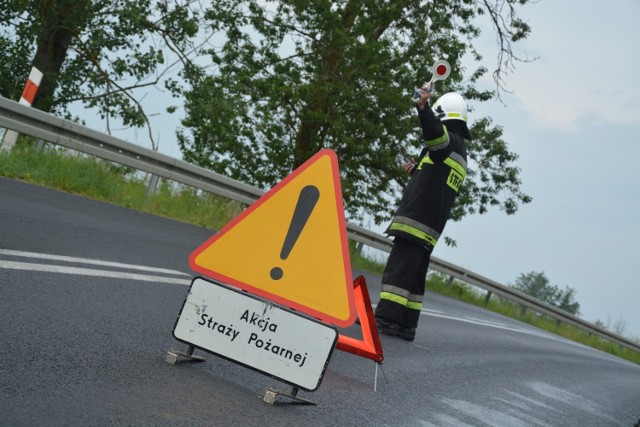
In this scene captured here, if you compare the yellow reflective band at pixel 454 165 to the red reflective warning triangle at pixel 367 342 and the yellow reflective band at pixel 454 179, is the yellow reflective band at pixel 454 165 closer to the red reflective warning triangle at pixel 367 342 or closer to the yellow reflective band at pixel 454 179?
the yellow reflective band at pixel 454 179

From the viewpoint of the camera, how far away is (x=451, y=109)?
10.1m

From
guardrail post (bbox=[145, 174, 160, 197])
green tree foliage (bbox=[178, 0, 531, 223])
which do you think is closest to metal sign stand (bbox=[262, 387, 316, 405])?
guardrail post (bbox=[145, 174, 160, 197])

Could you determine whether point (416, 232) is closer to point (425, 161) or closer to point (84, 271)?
point (425, 161)

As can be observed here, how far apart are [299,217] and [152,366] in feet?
3.44

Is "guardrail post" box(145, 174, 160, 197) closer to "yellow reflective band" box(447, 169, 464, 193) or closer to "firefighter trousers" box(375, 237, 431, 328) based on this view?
"firefighter trousers" box(375, 237, 431, 328)

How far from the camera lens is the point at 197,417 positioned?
454cm

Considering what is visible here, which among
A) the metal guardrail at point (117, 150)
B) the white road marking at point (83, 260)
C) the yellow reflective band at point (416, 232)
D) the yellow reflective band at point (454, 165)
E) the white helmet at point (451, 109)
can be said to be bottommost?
the white road marking at point (83, 260)

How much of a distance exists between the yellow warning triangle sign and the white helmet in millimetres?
4503

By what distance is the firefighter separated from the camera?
9938mm

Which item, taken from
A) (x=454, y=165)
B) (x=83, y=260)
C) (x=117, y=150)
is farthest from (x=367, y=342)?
(x=117, y=150)

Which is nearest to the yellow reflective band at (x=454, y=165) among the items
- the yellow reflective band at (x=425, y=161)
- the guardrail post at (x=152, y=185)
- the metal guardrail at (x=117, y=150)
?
the yellow reflective band at (x=425, y=161)

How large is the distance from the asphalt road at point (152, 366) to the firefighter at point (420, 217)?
0.34m

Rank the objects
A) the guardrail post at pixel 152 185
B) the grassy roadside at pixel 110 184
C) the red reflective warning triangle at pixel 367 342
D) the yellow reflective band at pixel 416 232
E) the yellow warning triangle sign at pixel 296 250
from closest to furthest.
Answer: the yellow warning triangle sign at pixel 296 250 < the red reflective warning triangle at pixel 367 342 < the yellow reflective band at pixel 416 232 < the grassy roadside at pixel 110 184 < the guardrail post at pixel 152 185

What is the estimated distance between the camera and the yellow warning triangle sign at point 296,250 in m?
5.45
